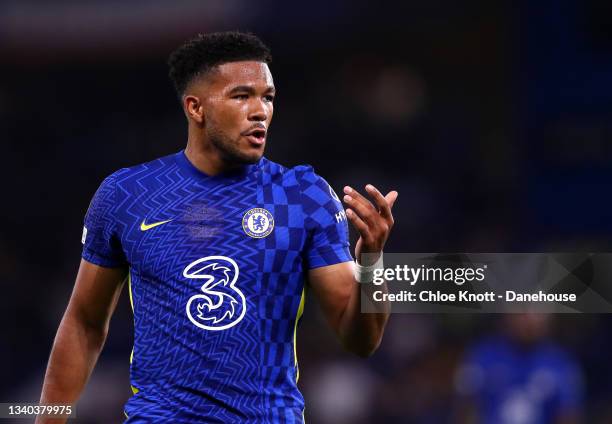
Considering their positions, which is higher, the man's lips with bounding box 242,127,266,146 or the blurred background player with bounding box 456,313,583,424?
the blurred background player with bounding box 456,313,583,424

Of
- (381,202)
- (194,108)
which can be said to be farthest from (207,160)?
(381,202)

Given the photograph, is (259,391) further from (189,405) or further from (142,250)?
(142,250)

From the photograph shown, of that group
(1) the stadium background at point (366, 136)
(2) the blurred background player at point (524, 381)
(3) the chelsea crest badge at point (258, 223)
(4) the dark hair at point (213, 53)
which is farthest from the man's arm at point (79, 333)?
(1) the stadium background at point (366, 136)

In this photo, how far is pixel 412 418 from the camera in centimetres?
1020

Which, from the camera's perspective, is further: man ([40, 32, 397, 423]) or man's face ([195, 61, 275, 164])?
man's face ([195, 61, 275, 164])

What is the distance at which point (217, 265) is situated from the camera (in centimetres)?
383

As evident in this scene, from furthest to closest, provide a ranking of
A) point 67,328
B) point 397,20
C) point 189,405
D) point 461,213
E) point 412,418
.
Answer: point 397,20 < point 461,213 < point 412,418 < point 67,328 < point 189,405

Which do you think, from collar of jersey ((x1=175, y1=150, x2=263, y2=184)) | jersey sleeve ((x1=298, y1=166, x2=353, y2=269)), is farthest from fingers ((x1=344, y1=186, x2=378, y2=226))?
collar of jersey ((x1=175, y1=150, x2=263, y2=184))

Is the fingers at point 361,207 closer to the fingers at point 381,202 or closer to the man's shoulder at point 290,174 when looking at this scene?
the fingers at point 381,202

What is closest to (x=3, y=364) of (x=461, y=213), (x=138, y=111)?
(x=138, y=111)

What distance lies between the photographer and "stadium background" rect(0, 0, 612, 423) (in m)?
10.5

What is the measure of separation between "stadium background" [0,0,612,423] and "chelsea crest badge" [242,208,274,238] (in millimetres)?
6461

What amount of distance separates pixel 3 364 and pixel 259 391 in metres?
7.41

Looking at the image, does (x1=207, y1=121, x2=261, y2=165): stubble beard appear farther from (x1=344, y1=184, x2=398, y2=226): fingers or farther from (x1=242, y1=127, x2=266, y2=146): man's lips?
(x1=344, y1=184, x2=398, y2=226): fingers
